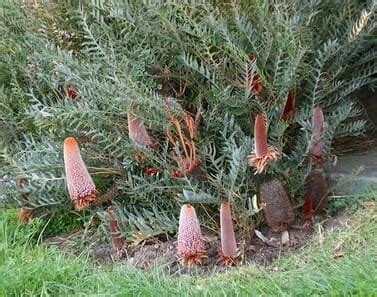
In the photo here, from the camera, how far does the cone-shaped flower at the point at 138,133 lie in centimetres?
449

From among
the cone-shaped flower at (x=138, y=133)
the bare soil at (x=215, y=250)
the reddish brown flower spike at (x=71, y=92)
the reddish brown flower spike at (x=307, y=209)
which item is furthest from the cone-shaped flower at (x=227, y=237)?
the reddish brown flower spike at (x=71, y=92)

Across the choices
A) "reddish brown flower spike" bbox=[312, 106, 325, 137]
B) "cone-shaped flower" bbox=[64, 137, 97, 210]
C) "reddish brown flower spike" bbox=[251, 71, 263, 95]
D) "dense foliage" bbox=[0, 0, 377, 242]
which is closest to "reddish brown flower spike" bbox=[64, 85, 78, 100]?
"dense foliage" bbox=[0, 0, 377, 242]

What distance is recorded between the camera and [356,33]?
15.0 ft

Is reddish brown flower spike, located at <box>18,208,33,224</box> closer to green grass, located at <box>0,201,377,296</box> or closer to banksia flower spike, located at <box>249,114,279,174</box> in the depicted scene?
green grass, located at <box>0,201,377,296</box>

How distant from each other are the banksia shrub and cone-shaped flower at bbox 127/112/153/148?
700mm

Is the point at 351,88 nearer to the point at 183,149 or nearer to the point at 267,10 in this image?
the point at 267,10

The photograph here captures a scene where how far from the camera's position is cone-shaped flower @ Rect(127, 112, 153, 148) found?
4488 millimetres

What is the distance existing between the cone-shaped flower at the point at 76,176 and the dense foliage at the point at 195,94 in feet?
1.01

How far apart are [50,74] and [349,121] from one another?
1958 mm

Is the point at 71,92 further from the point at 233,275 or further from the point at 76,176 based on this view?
the point at 233,275

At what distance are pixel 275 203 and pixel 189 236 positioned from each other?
564mm

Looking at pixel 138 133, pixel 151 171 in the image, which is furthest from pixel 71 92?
pixel 151 171

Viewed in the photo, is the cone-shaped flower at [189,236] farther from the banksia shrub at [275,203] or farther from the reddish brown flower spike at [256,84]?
the reddish brown flower spike at [256,84]

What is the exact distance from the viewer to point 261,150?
4191 mm
